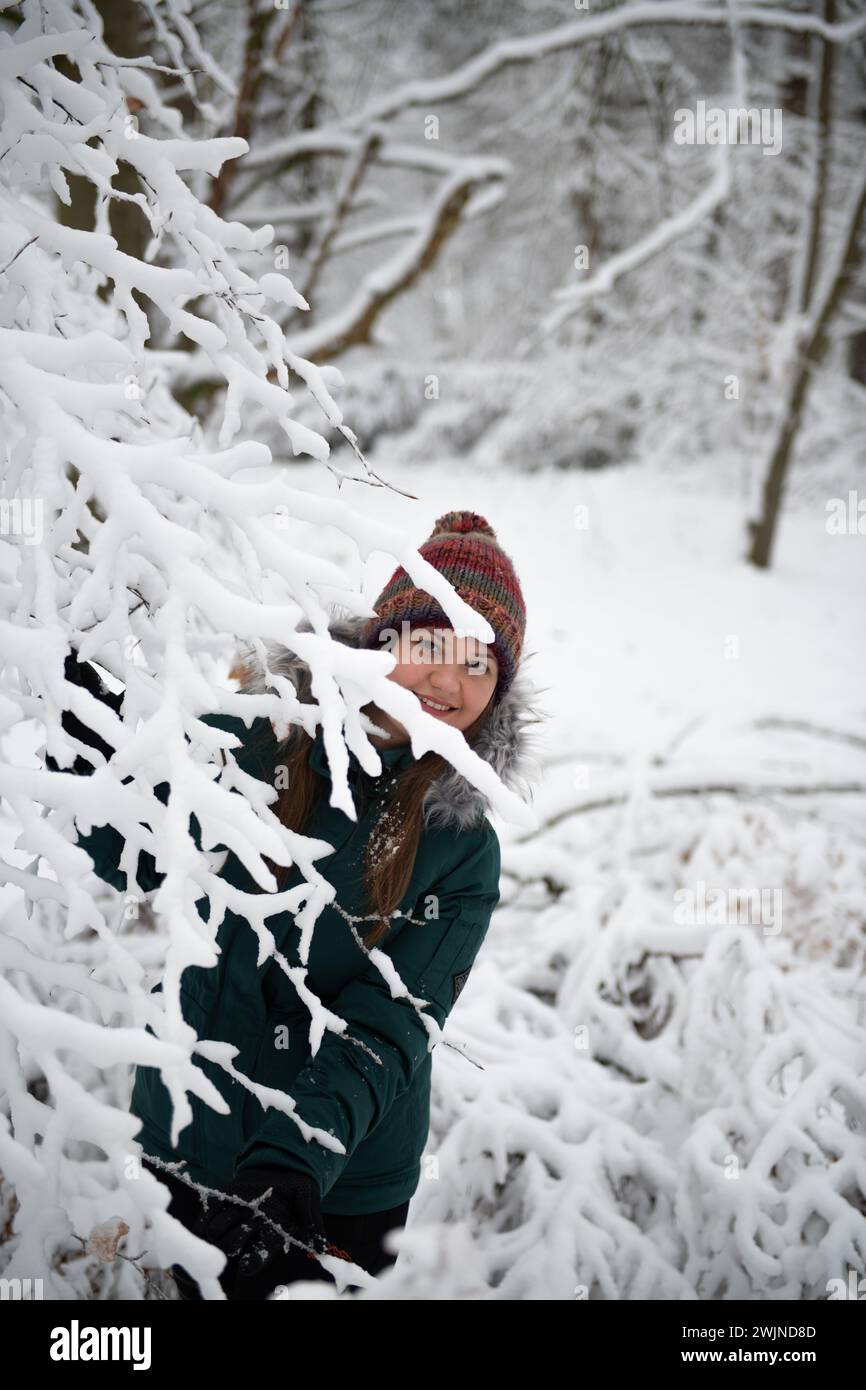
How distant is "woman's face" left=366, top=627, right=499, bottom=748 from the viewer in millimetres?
1471

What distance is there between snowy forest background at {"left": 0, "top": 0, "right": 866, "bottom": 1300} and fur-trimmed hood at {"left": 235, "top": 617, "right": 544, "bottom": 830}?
80mm

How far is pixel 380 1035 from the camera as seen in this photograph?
4.28ft

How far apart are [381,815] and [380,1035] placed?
40 centimetres

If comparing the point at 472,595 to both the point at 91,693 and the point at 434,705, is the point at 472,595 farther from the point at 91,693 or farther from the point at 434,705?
the point at 91,693

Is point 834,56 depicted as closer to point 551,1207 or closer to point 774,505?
point 774,505

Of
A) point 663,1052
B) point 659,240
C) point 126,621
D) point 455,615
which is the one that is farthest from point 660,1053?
point 659,240

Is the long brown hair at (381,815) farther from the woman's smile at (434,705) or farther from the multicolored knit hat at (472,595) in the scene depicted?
the multicolored knit hat at (472,595)

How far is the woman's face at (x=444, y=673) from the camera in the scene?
4.83 feet

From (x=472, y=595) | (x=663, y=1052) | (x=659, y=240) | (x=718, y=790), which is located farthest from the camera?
(x=659, y=240)

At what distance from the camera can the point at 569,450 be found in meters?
10.7

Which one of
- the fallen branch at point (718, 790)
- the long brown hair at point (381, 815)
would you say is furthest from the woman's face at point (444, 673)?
the fallen branch at point (718, 790)

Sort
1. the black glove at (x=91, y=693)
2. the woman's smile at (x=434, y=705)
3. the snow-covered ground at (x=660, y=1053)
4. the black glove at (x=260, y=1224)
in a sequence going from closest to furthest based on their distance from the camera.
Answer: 1. the black glove at (x=260, y=1224)
2. the black glove at (x=91, y=693)
3. the woman's smile at (x=434, y=705)
4. the snow-covered ground at (x=660, y=1053)

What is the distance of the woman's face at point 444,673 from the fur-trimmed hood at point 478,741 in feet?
0.29

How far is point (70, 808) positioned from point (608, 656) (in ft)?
24.2
